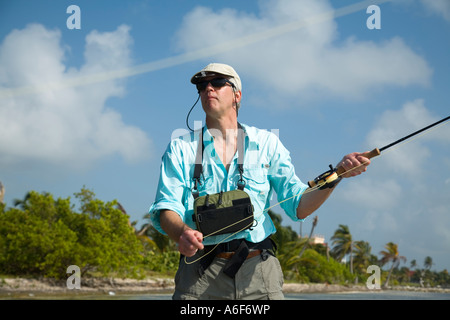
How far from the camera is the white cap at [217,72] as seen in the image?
305 centimetres

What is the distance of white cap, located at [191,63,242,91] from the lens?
3.05 metres

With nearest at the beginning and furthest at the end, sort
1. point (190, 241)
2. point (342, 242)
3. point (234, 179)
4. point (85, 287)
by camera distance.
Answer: point (190, 241) → point (234, 179) → point (85, 287) → point (342, 242)

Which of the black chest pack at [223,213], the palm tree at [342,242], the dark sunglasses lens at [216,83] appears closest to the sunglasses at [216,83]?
the dark sunglasses lens at [216,83]

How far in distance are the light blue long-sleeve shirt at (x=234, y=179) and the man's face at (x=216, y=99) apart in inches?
5.8

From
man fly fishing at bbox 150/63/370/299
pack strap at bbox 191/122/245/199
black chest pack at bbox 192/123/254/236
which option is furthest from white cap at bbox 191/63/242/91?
black chest pack at bbox 192/123/254/236

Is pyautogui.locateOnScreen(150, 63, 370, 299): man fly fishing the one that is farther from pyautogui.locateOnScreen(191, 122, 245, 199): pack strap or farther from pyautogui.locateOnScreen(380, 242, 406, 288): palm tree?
pyautogui.locateOnScreen(380, 242, 406, 288): palm tree

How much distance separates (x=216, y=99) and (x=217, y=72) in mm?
174

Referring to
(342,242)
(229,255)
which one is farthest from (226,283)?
(342,242)

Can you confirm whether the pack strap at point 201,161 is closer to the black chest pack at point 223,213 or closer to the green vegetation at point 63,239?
the black chest pack at point 223,213

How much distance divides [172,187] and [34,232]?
109ft

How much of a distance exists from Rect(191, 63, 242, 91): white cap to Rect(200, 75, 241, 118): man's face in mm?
35

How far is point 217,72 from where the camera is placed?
3.04 m

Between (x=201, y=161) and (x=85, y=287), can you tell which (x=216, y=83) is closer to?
(x=201, y=161)
